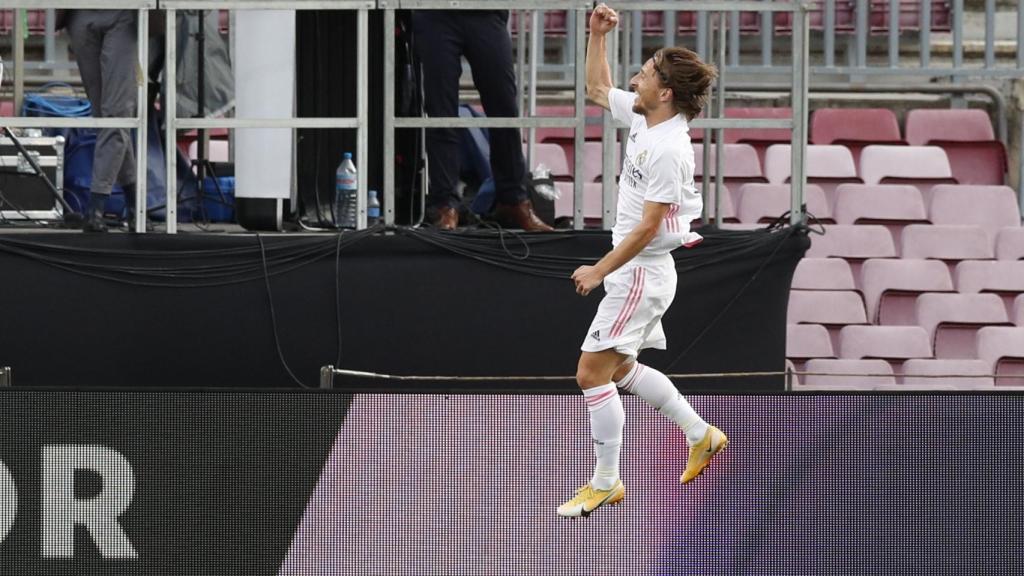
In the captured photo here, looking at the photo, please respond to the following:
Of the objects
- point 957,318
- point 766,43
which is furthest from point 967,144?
point 957,318

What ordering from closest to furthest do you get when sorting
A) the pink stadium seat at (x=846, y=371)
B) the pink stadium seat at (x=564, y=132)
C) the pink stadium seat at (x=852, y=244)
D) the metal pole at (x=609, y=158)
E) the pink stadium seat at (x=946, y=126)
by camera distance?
1. the metal pole at (x=609, y=158)
2. the pink stadium seat at (x=846, y=371)
3. the pink stadium seat at (x=852, y=244)
4. the pink stadium seat at (x=564, y=132)
5. the pink stadium seat at (x=946, y=126)

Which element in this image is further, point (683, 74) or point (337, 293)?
point (337, 293)

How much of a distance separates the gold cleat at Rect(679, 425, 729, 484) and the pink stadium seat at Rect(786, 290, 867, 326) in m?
4.53

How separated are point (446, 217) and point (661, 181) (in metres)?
2.43

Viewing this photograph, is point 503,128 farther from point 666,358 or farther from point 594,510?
point 594,510

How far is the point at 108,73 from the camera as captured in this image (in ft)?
26.6

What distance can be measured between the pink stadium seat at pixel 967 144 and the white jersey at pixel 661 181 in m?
6.98

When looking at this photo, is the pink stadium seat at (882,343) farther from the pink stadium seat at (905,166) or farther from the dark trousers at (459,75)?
the dark trousers at (459,75)

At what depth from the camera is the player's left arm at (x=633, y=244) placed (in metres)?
5.84

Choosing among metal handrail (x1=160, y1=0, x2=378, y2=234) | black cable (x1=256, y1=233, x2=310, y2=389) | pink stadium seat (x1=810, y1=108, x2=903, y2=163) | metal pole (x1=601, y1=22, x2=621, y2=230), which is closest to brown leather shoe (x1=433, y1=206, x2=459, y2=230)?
metal handrail (x1=160, y1=0, x2=378, y2=234)

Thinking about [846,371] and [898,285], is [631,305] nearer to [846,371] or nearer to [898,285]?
[846,371]

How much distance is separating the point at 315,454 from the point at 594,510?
1.03 metres

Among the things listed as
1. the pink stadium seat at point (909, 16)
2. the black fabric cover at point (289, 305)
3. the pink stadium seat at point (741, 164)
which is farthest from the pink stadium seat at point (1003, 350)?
the pink stadium seat at point (909, 16)

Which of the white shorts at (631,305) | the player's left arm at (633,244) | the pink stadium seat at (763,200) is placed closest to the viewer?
the player's left arm at (633,244)
